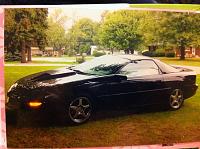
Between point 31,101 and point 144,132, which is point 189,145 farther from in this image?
point 31,101

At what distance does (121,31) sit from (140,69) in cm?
23

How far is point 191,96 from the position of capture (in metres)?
2.07

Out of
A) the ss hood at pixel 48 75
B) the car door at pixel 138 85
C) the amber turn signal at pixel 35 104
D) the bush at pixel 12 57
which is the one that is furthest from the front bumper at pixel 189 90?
the bush at pixel 12 57

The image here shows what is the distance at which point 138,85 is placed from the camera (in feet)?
6.49

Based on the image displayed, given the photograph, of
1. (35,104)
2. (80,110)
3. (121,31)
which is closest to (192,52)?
(121,31)

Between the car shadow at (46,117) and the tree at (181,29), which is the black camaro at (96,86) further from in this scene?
the tree at (181,29)

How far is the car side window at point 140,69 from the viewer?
197 centimetres

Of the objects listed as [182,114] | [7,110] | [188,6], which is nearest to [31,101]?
[7,110]

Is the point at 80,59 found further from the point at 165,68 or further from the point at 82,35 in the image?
the point at 165,68

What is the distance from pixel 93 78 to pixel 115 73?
122mm

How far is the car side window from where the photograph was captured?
1968mm

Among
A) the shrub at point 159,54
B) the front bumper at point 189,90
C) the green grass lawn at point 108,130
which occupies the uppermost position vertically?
the shrub at point 159,54

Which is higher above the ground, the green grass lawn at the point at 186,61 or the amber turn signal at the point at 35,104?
the green grass lawn at the point at 186,61

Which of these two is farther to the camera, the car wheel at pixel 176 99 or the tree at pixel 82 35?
the car wheel at pixel 176 99
